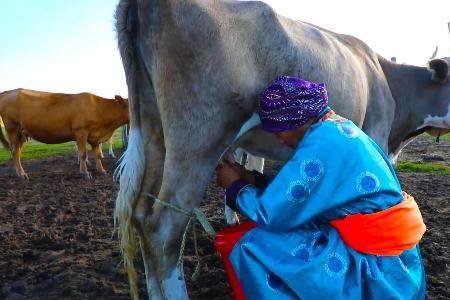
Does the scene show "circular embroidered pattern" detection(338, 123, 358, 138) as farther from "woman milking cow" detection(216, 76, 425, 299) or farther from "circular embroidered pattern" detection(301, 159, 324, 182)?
"circular embroidered pattern" detection(301, 159, 324, 182)

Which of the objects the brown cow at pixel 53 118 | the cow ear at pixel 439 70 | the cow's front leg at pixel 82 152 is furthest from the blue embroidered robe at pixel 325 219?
the brown cow at pixel 53 118

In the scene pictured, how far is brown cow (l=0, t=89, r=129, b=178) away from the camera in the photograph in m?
10.6

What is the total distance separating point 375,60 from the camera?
177 inches

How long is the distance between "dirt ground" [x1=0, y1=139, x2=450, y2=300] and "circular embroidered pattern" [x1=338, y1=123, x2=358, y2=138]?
179 centimetres

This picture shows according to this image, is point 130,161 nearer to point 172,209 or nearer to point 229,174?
point 172,209

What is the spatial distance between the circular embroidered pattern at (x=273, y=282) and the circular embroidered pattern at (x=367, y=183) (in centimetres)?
63

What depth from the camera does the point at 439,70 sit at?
15.7ft

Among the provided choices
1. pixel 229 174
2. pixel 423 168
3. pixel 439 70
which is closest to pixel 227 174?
pixel 229 174

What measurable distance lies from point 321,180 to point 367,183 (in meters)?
0.23

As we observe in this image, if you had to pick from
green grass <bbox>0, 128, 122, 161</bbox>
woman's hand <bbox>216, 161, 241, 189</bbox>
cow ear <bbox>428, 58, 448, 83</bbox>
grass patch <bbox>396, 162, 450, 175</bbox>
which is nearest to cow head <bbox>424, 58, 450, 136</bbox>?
cow ear <bbox>428, 58, 448, 83</bbox>

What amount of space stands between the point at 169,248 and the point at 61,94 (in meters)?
9.19

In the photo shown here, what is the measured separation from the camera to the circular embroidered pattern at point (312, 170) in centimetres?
220

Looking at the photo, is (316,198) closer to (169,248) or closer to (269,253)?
(269,253)

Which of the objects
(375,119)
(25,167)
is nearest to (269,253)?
(375,119)
